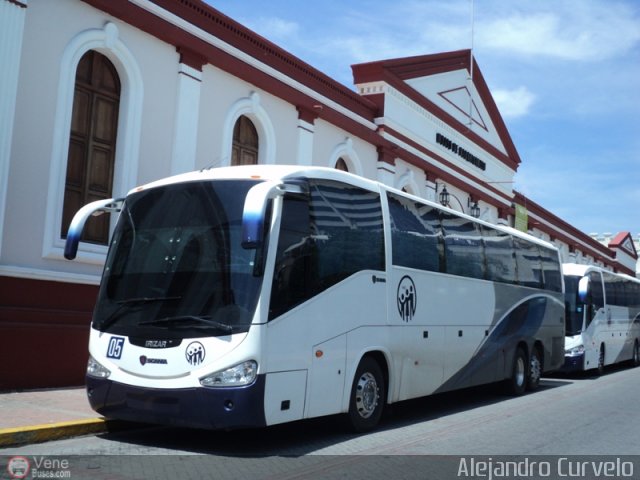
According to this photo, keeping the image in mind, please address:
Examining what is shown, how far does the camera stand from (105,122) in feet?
40.4

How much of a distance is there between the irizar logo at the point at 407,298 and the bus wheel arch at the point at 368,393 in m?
0.77

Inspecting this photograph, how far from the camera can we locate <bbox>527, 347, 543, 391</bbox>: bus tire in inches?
583

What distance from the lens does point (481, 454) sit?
7.78 m

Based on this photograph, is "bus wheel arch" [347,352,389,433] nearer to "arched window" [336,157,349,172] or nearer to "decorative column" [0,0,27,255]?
"decorative column" [0,0,27,255]

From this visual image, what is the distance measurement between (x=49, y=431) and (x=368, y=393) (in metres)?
3.83

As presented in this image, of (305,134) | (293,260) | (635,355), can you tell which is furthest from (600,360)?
(293,260)

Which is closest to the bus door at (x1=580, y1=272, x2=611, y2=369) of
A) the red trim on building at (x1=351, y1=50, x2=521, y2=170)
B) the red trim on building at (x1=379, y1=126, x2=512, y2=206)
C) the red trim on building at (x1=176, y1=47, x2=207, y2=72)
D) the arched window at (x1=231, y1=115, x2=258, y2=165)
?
the red trim on building at (x1=379, y1=126, x2=512, y2=206)

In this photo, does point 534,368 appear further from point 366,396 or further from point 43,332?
point 43,332

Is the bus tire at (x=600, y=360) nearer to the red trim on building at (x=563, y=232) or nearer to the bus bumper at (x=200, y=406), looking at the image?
the red trim on building at (x=563, y=232)

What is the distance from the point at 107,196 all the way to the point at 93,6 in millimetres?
3189

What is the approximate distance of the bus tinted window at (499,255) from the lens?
1301 centimetres

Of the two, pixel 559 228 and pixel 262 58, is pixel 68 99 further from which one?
pixel 559 228

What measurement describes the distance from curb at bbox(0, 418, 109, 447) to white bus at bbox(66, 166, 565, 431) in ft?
1.40

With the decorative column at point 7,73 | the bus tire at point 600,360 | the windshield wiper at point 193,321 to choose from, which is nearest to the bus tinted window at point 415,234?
the windshield wiper at point 193,321
